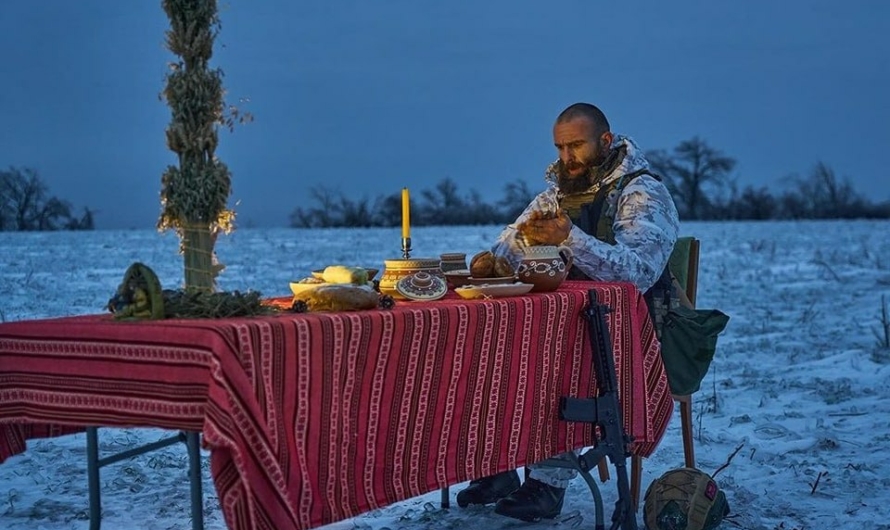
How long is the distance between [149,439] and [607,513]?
2712 mm

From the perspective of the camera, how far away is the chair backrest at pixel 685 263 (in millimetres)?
5113

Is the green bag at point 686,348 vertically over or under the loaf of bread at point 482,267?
under

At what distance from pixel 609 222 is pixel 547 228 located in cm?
73

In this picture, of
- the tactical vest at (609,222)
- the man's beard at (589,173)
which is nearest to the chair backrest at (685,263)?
the tactical vest at (609,222)

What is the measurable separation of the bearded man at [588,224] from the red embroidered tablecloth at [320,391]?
0.48 metres

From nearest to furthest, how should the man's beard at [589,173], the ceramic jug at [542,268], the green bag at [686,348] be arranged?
the ceramic jug at [542,268] < the green bag at [686,348] < the man's beard at [589,173]

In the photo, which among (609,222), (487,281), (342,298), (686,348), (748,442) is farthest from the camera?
(748,442)

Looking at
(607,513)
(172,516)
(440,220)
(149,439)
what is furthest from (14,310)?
(440,220)

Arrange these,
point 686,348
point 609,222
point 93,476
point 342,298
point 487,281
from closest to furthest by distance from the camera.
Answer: point 342,298 → point 93,476 → point 487,281 → point 686,348 → point 609,222

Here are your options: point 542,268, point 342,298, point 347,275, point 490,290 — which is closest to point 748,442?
point 542,268

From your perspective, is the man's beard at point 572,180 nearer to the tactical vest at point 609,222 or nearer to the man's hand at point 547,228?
the tactical vest at point 609,222

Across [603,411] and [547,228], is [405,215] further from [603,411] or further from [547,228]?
[603,411]

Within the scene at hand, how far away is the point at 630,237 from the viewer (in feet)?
15.3

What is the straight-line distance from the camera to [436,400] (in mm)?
3500
